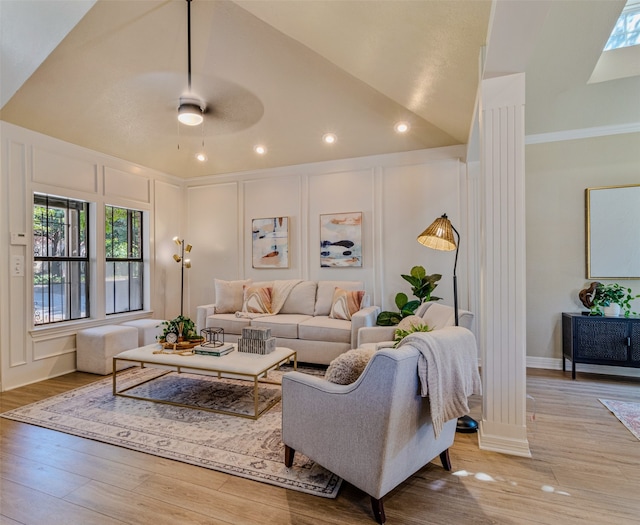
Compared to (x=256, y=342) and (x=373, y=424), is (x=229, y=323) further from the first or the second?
(x=373, y=424)

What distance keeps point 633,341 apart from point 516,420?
7.12ft

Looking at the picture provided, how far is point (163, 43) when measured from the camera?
309 cm

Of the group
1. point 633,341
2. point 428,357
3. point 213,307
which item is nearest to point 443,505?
point 428,357

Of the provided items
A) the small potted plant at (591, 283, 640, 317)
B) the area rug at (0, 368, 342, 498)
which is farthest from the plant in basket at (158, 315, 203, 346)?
the small potted plant at (591, 283, 640, 317)

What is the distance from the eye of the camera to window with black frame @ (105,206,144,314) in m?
4.55

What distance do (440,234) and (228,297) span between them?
3.20m

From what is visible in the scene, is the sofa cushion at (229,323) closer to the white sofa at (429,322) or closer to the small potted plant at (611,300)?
the white sofa at (429,322)

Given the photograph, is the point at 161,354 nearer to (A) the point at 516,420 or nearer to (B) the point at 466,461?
(B) the point at 466,461

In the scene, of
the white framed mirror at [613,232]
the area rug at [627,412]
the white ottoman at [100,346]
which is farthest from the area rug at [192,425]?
the white framed mirror at [613,232]

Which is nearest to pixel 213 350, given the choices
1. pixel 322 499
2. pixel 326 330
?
pixel 326 330

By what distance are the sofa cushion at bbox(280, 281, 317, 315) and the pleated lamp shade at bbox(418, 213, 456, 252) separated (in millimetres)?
2266

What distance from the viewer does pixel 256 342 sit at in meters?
3.02

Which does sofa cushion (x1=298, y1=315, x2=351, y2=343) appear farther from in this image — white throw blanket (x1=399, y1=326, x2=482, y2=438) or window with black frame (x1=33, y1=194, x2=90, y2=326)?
window with black frame (x1=33, y1=194, x2=90, y2=326)

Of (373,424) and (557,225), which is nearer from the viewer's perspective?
(373,424)
